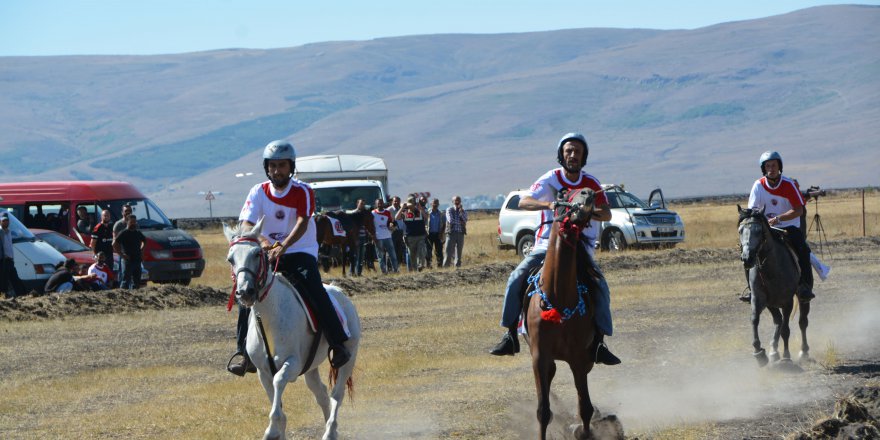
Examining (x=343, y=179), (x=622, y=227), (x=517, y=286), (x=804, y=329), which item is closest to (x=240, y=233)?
(x=517, y=286)

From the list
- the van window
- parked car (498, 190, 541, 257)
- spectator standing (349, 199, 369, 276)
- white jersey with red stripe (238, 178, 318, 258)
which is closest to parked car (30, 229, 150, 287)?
the van window

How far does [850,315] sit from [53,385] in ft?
38.4

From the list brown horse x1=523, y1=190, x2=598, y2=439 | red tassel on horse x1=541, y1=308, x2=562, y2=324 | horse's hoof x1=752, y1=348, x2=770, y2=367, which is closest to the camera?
brown horse x1=523, y1=190, x2=598, y2=439

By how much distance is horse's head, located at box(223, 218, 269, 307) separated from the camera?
380 inches

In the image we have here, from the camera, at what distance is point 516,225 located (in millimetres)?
36000

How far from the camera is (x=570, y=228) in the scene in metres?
10.2

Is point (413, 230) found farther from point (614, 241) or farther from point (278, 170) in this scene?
point (278, 170)

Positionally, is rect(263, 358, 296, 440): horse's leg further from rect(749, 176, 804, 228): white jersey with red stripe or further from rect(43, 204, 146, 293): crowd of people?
rect(43, 204, 146, 293): crowd of people

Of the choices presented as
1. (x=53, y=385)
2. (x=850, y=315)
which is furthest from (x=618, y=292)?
(x=53, y=385)

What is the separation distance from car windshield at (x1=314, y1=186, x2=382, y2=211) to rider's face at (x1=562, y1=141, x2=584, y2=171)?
22.8 m

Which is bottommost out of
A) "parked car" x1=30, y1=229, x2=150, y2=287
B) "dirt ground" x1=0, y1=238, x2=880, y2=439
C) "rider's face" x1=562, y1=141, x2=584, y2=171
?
"dirt ground" x1=0, y1=238, x2=880, y2=439

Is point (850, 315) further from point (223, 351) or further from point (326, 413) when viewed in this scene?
point (326, 413)

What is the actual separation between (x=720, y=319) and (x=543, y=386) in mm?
10106

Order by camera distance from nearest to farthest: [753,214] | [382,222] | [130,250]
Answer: [753,214], [130,250], [382,222]
